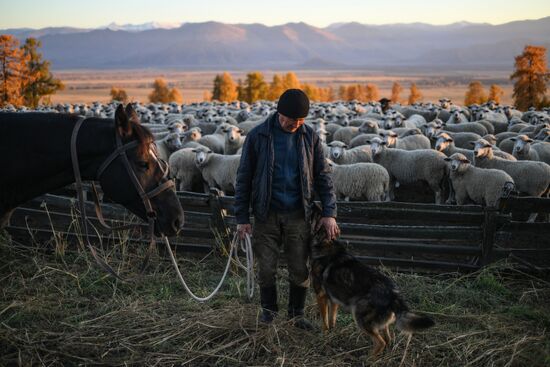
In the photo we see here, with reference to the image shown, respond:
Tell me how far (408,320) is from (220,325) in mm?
1929

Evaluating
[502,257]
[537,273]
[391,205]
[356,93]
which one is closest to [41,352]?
[391,205]

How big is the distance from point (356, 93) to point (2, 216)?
62098 mm

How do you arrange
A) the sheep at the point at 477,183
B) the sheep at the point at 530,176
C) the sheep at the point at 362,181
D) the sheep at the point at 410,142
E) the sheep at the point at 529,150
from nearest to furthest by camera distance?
the sheep at the point at 477,183, the sheep at the point at 530,176, the sheep at the point at 362,181, the sheep at the point at 529,150, the sheep at the point at 410,142

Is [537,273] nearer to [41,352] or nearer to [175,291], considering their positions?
[175,291]

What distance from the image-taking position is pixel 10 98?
136 feet

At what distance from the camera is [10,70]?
4453 centimetres

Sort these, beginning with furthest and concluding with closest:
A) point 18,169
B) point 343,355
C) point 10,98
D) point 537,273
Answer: point 10,98 → point 537,273 → point 343,355 → point 18,169

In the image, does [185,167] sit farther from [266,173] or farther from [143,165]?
[143,165]

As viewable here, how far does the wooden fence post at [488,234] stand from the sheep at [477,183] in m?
3.71

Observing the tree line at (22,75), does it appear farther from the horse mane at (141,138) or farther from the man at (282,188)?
Result: the horse mane at (141,138)

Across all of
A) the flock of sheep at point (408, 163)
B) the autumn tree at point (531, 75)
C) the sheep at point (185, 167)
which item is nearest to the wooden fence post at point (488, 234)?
the flock of sheep at point (408, 163)

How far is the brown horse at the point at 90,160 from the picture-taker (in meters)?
3.83

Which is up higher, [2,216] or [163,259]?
[2,216]

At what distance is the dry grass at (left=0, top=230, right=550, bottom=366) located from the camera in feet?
14.7
